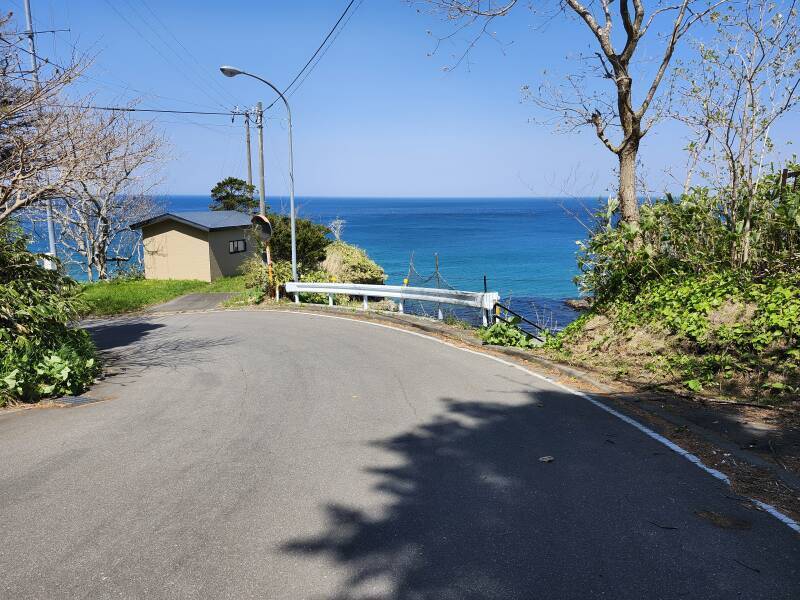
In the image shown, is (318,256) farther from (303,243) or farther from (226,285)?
(226,285)

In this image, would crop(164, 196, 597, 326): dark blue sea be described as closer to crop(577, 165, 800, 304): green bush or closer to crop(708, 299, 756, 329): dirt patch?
crop(577, 165, 800, 304): green bush

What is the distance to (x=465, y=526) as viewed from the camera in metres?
4.28

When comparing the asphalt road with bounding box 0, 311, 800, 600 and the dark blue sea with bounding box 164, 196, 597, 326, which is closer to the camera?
the asphalt road with bounding box 0, 311, 800, 600

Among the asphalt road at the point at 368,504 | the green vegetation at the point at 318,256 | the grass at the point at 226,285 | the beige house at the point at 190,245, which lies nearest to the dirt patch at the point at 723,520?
the asphalt road at the point at 368,504

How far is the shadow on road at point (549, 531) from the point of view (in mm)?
3555

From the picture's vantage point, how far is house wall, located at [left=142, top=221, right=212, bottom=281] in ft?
111

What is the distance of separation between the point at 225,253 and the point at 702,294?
30.6 metres

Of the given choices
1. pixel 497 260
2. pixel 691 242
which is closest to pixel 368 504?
pixel 691 242

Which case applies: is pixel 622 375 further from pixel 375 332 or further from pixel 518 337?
pixel 375 332

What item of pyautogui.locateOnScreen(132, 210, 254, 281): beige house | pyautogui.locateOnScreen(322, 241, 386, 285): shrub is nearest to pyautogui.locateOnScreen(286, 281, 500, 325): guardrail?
pyautogui.locateOnScreen(322, 241, 386, 285): shrub

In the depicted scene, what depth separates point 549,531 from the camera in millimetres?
4188

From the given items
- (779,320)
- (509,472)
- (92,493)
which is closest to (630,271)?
(779,320)

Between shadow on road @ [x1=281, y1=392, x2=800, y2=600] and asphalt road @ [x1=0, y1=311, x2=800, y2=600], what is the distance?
0.7 inches

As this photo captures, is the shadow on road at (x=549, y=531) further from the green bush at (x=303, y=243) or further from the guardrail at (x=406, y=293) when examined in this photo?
the green bush at (x=303, y=243)
